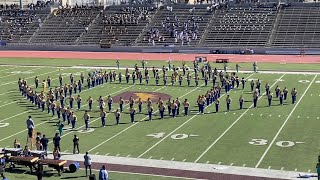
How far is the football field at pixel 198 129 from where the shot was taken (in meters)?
20.5

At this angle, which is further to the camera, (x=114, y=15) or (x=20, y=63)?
(x=114, y=15)

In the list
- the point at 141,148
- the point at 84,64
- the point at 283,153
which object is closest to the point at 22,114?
the point at 141,148

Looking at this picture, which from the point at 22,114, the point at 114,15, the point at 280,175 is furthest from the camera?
the point at 114,15

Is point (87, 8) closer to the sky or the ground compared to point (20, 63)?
closer to the sky

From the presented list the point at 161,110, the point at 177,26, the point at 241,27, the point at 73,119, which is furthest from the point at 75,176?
the point at 177,26

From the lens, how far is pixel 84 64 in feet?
168

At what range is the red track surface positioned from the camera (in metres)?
53.0

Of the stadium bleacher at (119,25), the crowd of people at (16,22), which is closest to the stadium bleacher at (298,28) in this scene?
the stadium bleacher at (119,25)

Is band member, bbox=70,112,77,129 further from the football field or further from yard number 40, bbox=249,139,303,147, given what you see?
yard number 40, bbox=249,139,303,147

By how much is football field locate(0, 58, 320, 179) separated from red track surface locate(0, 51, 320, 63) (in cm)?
1531

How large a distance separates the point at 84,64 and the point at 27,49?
19.7m

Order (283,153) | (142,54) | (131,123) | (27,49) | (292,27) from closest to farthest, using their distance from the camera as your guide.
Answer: (283,153) → (131,123) → (142,54) → (292,27) → (27,49)

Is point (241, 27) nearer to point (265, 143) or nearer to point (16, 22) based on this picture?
point (16, 22)

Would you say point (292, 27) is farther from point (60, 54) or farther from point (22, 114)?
point (22, 114)
